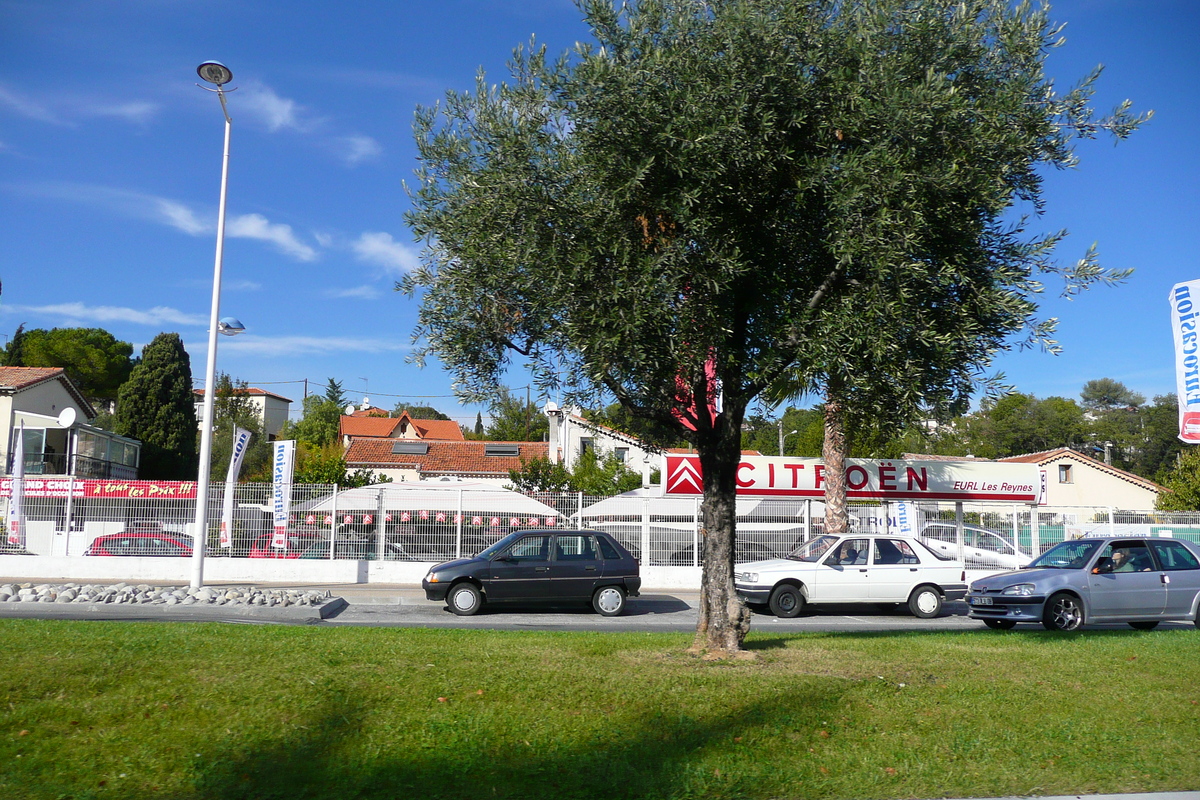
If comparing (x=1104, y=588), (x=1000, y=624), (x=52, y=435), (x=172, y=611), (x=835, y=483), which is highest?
(x=52, y=435)

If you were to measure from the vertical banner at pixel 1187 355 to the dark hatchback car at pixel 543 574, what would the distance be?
32.4 feet

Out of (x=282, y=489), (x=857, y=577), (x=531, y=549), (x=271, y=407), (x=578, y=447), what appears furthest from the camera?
(x=271, y=407)

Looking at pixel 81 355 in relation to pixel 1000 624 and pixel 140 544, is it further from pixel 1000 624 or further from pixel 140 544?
pixel 1000 624

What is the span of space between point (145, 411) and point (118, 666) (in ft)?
148

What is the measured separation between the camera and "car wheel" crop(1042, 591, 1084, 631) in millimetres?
13148

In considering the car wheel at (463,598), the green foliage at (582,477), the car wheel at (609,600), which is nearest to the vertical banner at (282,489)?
the car wheel at (463,598)

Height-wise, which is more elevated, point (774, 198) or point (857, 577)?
point (774, 198)

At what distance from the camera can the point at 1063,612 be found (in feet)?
43.3

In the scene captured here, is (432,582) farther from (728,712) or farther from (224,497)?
(728,712)

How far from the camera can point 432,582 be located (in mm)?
16219

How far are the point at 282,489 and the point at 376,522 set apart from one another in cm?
241

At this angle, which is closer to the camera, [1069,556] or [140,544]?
[1069,556]

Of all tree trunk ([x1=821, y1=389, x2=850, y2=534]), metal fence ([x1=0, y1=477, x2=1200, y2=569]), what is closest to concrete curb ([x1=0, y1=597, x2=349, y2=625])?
metal fence ([x1=0, y1=477, x2=1200, y2=569])

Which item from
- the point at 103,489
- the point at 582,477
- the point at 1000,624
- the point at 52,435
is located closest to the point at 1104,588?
the point at 1000,624
